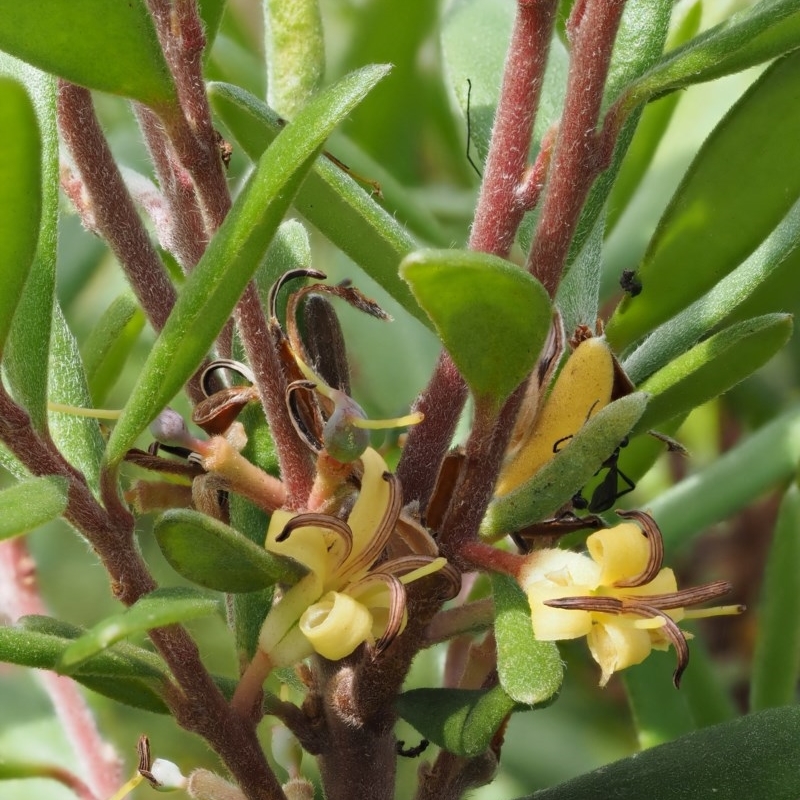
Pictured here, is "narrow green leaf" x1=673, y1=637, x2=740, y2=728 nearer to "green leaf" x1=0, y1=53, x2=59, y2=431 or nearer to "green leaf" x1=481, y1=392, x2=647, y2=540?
"green leaf" x1=481, y1=392, x2=647, y2=540

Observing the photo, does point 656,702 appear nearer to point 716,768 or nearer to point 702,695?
point 702,695

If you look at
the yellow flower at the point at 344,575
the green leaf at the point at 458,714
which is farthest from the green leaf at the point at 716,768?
the yellow flower at the point at 344,575

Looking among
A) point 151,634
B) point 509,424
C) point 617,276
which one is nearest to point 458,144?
point 617,276

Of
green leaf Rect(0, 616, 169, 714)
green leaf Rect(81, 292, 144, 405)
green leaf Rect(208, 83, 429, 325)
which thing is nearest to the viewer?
green leaf Rect(0, 616, 169, 714)

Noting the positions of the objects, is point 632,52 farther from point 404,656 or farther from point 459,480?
point 404,656

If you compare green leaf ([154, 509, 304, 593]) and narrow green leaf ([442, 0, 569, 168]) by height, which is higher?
narrow green leaf ([442, 0, 569, 168])

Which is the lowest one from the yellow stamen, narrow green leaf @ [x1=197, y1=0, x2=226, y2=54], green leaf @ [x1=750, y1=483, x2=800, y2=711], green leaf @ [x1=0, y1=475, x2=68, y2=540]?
green leaf @ [x1=750, y1=483, x2=800, y2=711]

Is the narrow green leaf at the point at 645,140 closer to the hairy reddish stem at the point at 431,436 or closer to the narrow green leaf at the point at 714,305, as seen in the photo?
the narrow green leaf at the point at 714,305

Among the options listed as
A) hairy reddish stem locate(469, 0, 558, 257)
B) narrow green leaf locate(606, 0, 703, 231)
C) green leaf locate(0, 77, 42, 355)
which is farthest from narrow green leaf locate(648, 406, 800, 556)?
green leaf locate(0, 77, 42, 355)
